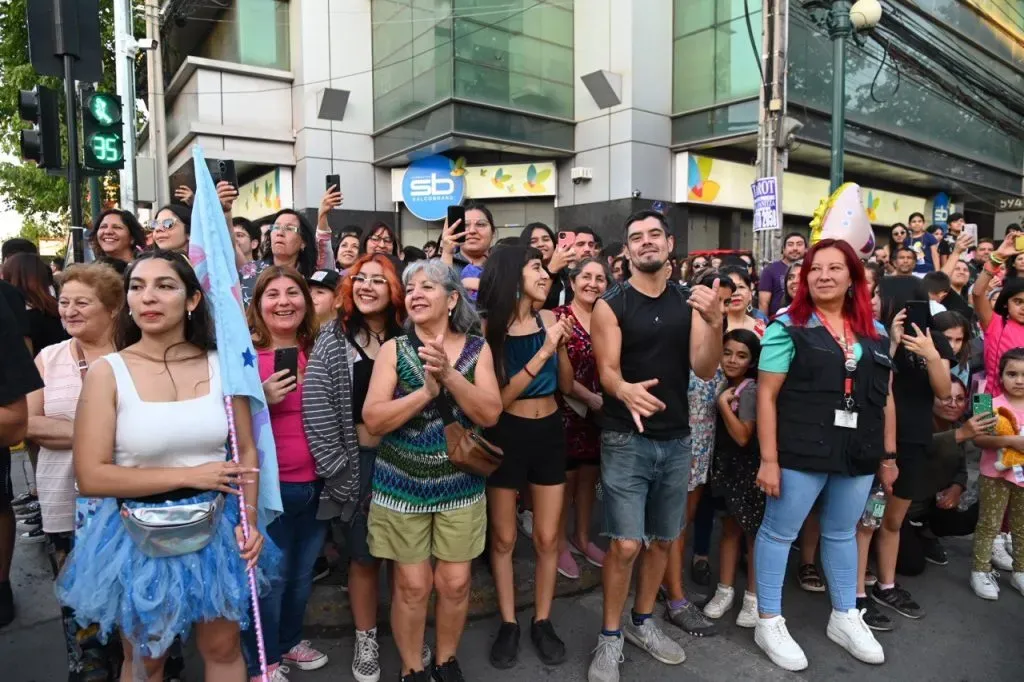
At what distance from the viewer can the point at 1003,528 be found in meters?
4.55

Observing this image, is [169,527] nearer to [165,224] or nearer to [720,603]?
[165,224]

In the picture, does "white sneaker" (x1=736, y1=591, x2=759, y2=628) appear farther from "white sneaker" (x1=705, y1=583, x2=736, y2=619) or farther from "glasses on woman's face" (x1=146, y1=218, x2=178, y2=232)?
"glasses on woman's face" (x1=146, y1=218, x2=178, y2=232)

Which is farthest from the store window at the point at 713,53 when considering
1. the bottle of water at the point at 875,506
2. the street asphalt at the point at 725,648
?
the street asphalt at the point at 725,648

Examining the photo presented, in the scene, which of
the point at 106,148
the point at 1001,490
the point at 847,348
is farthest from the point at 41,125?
the point at 1001,490

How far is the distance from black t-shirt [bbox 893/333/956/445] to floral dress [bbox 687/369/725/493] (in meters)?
1.01

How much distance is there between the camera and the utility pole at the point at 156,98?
36.1 feet

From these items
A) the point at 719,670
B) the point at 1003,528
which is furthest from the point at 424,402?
the point at 1003,528

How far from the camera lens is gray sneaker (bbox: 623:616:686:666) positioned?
3.24 meters

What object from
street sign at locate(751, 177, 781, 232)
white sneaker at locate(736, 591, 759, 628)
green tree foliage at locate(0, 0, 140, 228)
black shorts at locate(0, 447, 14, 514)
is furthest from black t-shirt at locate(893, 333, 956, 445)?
green tree foliage at locate(0, 0, 140, 228)

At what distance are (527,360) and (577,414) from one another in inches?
30.1

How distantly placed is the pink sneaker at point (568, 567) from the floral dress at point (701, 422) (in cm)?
85

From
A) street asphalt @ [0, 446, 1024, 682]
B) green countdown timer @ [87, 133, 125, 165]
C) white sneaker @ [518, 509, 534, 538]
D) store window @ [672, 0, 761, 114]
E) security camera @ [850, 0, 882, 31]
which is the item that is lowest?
street asphalt @ [0, 446, 1024, 682]

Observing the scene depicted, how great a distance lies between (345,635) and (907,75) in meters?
18.3

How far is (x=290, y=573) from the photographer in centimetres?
294
